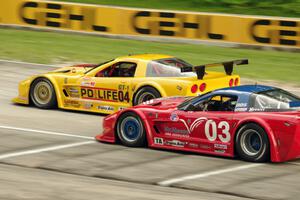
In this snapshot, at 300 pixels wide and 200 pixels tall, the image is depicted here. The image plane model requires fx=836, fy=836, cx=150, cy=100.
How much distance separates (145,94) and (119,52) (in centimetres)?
952

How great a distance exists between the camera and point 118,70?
1783 centimetres

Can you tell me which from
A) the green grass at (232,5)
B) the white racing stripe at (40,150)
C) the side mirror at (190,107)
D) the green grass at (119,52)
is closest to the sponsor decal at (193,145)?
the side mirror at (190,107)

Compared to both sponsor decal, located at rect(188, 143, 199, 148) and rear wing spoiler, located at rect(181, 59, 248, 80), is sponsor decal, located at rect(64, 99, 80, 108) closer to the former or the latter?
rear wing spoiler, located at rect(181, 59, 248, 80)

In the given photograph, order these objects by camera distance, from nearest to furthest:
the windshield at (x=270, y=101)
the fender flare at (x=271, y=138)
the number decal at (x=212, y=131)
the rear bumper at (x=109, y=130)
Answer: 1. the fender flare at (x=271, y=138)
2. the windshield at (x=270, y=101)
3. the number decal at (x=212, y=131)
4. the rear bumper at (x=109, y=130)

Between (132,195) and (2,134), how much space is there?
17.8 ft

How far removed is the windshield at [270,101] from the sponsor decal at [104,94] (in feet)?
15.2

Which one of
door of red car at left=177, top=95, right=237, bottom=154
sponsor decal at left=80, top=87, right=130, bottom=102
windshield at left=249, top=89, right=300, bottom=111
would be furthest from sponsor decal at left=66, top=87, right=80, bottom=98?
windshield at left=249, top=89, right=300, bottom=111

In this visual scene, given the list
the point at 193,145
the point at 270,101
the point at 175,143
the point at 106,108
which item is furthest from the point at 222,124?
the point at 106,108

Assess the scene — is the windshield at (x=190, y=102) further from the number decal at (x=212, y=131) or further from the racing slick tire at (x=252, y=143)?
the racing slick tire at (x=252, y=143)

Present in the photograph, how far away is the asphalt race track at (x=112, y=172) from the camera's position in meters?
11.2

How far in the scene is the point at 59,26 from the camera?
3000 centimetres

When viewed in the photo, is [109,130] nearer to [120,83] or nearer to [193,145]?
[193,145]

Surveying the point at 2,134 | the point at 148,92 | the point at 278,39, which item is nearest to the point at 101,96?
the point at 148,92

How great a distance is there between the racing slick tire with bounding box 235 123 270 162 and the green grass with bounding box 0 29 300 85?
969cm
